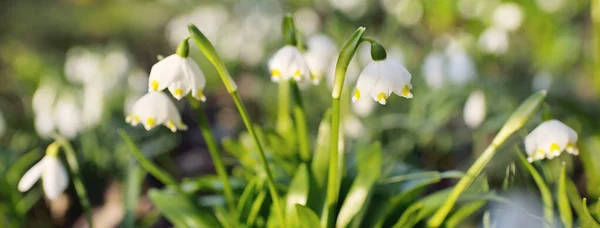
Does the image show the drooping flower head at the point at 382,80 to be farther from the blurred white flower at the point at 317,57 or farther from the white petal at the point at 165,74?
the white petal at the point at 165,74

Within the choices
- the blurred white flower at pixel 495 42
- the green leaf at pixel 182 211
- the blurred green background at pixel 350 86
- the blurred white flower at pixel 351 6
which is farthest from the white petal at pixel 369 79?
the blurred white flower at pixel 351 6

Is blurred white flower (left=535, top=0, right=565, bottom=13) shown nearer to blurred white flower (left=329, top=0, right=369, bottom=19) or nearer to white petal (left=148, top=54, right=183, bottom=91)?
blurred white flower (left=329, top=0, right=369, bottom=19)

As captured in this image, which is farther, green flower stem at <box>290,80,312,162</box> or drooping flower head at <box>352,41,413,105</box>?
green flower stem at <box>290,80,312,162</box>

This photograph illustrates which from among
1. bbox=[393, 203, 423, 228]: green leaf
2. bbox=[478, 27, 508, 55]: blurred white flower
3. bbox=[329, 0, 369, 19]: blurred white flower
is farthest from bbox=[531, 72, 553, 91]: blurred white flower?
bbox=[329, 0, 369, 19]: blurred white flower

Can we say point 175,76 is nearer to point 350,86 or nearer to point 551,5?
point 350,86

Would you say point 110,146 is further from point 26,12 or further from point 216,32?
point 26,12

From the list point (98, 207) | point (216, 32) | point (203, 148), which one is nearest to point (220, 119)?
point (203, 148)

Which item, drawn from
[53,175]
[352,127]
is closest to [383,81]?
[53,175]
